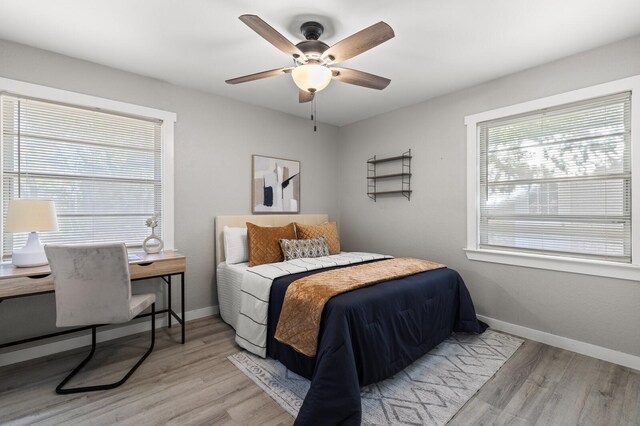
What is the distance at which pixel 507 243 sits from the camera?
3070mm

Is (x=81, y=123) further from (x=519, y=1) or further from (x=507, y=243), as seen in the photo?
(x=507, y=243)

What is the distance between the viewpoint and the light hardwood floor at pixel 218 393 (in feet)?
5.87

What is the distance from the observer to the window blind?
8.00 feet

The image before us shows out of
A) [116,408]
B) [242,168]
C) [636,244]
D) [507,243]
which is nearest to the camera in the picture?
[116,408]

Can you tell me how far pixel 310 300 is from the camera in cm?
207

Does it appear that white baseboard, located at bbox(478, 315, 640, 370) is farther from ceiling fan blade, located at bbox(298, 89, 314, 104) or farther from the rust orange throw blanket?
ceiling fan blade, located at bbox(298, 89, 314, 104)

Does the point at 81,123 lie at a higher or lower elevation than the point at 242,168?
higher

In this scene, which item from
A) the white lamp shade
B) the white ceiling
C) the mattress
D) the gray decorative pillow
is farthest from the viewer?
the gray decorative pillow

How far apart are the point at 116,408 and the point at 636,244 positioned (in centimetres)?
387

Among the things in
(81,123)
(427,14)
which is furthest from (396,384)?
(81,123)

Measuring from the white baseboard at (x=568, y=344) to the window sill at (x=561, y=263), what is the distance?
60cm

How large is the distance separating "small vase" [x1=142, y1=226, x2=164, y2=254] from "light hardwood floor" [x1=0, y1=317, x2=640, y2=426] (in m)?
0.89

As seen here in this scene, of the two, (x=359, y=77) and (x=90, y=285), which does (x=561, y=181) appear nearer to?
(x=359, y=77)

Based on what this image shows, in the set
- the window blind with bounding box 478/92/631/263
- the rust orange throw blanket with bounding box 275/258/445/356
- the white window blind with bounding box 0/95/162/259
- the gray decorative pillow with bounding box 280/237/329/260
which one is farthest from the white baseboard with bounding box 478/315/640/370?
the white window blind with bounding box 0/95/162/259
